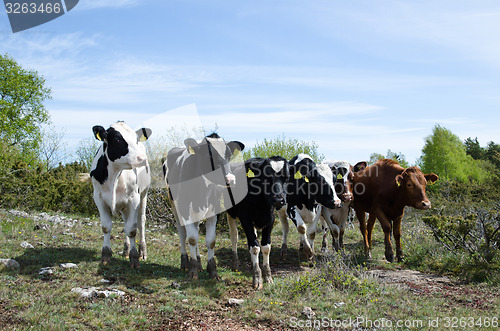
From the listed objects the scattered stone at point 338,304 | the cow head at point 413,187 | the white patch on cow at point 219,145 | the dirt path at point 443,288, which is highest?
the white patch on cow at point 219,145

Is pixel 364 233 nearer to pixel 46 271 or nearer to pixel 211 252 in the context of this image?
pixel 211 252

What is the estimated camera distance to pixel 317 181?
9523mm

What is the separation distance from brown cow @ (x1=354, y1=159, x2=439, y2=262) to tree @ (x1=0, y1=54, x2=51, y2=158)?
34.0 metres

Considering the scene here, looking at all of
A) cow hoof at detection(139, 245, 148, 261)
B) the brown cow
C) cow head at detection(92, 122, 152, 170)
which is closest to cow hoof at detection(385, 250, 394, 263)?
the brown cow

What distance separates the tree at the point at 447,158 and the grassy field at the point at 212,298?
40.4 m

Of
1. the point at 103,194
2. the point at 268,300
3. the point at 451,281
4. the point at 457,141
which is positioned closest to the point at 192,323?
the point at 268,300

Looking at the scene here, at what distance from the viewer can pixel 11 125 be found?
36.0 meters

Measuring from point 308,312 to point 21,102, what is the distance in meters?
40.4

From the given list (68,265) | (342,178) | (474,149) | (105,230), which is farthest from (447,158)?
(68,265)

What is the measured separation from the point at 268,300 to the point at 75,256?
4351 mm

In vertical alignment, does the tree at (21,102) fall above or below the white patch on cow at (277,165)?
above

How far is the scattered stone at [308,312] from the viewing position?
5.71 meters

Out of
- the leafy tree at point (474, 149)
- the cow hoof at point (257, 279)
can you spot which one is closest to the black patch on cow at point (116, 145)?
the cow hoof at point (257, 279)

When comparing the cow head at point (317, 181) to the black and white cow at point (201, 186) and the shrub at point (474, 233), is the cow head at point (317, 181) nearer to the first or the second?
the black and white cow at point (201, 186)
